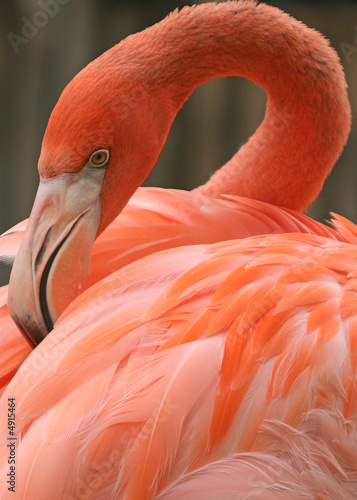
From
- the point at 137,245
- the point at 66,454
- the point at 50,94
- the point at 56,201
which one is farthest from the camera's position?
the point at 50,94

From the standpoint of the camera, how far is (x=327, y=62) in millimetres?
1312

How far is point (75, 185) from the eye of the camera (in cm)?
108

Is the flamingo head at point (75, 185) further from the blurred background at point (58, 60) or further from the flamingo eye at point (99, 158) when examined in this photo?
the blurred background at point (58, 60)

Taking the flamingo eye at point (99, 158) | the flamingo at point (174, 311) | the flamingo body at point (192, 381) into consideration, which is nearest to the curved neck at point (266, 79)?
the flamingo at point (174, 311)

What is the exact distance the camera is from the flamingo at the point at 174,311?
796 mm

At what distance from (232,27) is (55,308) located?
667 millimetres

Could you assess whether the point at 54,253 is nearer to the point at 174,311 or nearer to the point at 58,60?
the point at 174,311

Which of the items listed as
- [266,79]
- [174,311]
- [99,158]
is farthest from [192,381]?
[266,79]

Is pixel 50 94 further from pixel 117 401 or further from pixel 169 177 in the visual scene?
pixel 117 401

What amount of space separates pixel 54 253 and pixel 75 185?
5.2 inches

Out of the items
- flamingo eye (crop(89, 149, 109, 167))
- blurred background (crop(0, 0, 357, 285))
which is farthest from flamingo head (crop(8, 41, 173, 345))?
blurred background (crop(0, 0, 357, 285))

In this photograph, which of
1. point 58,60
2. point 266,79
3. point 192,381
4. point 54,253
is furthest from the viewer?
point 58,60

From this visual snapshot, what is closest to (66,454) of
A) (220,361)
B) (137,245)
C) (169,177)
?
(220,361)

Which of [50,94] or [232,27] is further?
[50,94]
